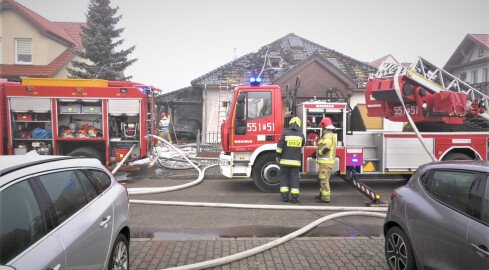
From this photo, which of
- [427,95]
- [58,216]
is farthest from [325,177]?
[58,216]

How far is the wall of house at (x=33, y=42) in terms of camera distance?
61.2 feet

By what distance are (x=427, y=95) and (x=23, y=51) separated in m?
22.7

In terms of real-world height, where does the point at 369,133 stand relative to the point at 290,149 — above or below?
above

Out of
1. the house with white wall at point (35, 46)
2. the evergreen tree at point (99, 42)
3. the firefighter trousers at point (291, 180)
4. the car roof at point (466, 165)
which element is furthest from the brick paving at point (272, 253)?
the house with white wall at point (35, 46)

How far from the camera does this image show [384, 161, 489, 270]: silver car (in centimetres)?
254

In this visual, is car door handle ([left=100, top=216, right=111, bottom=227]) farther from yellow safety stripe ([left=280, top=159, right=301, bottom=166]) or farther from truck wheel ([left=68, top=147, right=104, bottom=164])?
truck wheel ([left=68, top=147, right=104, bottom=164])

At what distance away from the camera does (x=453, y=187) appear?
299cm

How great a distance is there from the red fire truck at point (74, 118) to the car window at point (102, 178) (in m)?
6.10

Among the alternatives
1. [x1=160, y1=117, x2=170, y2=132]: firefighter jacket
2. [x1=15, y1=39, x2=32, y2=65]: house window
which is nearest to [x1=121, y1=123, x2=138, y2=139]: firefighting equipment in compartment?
[x1=160, y1=117, x2=170, y2=132]: firefighter jacket

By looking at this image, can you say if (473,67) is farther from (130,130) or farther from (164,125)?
(130,130)

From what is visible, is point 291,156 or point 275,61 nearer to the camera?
point 291,156

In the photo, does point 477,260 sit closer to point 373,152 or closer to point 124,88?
point 373,152

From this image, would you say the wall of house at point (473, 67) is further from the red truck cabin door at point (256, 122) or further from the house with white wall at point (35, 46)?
the house with white wall at point (35, 46)

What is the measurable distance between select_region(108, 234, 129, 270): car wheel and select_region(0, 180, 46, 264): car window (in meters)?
0.97
